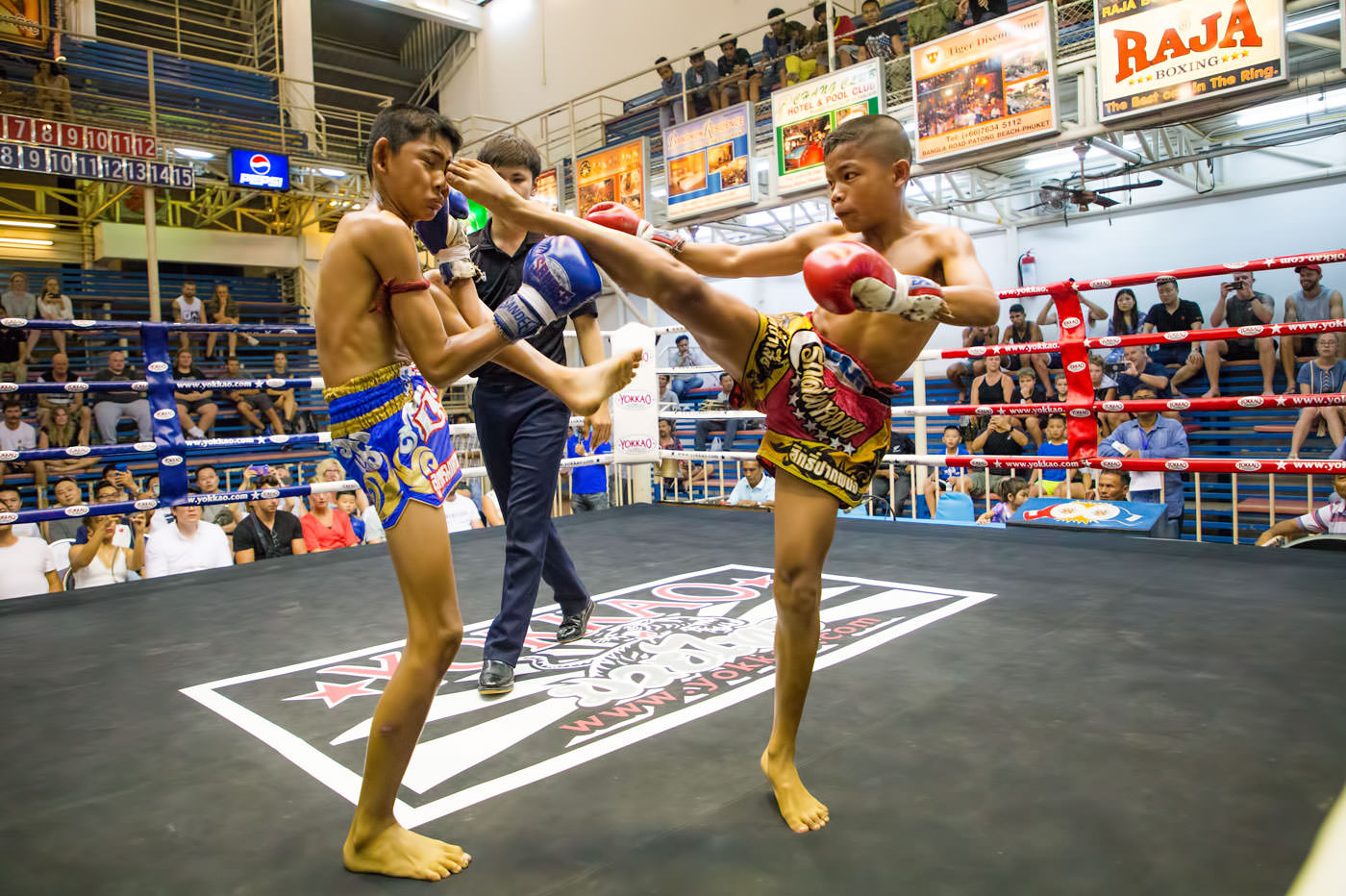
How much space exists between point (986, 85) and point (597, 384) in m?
6.30

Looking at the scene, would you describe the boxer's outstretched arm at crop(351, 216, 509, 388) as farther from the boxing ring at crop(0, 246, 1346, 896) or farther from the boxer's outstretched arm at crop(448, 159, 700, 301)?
the boxing ring at crop(0, 246, 1346, 896)

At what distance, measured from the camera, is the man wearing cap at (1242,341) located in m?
6.16

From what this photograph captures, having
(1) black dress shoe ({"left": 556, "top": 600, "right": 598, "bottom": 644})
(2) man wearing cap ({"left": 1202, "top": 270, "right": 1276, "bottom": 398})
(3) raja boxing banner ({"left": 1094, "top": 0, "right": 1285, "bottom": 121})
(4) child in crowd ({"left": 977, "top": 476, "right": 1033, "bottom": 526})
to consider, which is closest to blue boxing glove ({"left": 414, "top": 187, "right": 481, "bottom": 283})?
(1) black dress shoe ({"left": 556, "top": 600, "right": 598, "bottom": 644})

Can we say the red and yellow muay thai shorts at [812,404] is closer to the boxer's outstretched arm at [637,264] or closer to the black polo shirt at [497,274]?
the boxer's outstretched arm at [637,264]

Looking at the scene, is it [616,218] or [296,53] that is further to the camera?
[296,53]

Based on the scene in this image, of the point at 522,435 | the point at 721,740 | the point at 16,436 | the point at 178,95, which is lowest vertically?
the point at 721,740

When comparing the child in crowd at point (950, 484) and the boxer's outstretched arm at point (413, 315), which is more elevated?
the boxer's outstretched arm at point (413, 315)

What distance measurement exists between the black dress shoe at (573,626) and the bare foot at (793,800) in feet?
3.69

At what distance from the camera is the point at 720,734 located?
1834 millimetres

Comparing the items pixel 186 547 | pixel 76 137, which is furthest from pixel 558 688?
pixel 76 137

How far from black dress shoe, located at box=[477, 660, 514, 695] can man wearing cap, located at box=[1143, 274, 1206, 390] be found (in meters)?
6.20

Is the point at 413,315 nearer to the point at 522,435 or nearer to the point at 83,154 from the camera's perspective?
the point at 522,435

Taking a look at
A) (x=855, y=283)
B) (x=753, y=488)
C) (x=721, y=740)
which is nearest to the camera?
(x=855, y=283)

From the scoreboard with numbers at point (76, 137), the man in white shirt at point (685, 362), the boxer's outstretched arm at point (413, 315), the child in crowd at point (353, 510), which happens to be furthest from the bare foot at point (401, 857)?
the scoreboard with numbers at point (76, 137)
